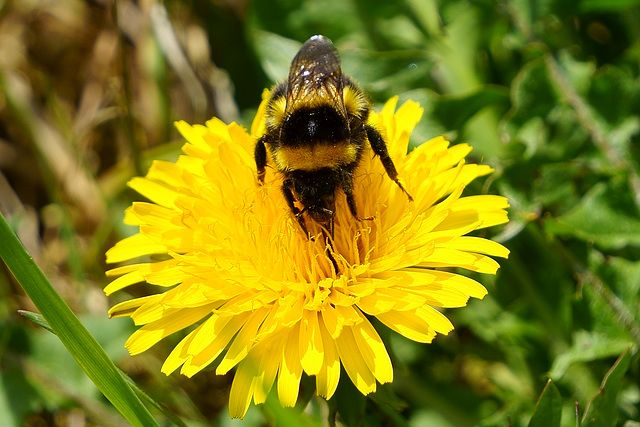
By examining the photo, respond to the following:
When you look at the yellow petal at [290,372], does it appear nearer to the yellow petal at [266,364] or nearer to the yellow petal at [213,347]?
the yellow petal at [266,364]

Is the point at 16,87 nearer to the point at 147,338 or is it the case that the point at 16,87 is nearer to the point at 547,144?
the point at 147,338

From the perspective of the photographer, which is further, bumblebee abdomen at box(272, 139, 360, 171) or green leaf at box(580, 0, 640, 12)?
green leaf at box(580, 0, 640, 12)

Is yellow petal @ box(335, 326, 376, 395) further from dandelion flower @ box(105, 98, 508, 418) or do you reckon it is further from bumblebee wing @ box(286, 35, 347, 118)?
→ bumblebee wing @ box(286, 35, 347, 118)

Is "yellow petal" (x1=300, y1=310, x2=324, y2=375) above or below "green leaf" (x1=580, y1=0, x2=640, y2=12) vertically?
below

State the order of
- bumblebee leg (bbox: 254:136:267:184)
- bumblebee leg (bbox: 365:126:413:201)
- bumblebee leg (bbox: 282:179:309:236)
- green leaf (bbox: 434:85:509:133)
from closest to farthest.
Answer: bumblebee leg (bbox: 282:179:309:236) < bumblebee leg (bbox: 365:126:413:201) < bumblebee leg (bbox: 254:136:267:184) < green leaf (bbox: 434:85:509:133)

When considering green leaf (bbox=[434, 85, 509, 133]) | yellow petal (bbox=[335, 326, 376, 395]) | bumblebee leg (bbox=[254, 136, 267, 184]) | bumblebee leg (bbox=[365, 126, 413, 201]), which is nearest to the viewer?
yellow petal (bbox=[335, 326, 376, 395])

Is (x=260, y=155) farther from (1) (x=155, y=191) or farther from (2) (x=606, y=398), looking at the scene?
(2) (x=606, y=398)

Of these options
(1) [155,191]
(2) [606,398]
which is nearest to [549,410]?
(2) [606,398]

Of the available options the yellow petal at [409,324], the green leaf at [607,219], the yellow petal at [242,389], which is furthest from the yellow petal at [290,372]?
the green leaf at [607,219]

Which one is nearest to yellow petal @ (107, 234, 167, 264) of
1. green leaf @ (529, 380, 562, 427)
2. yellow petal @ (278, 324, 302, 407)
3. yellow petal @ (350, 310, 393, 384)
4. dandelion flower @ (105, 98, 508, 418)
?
dandelion flower @ (105, 98, 508, 418)
